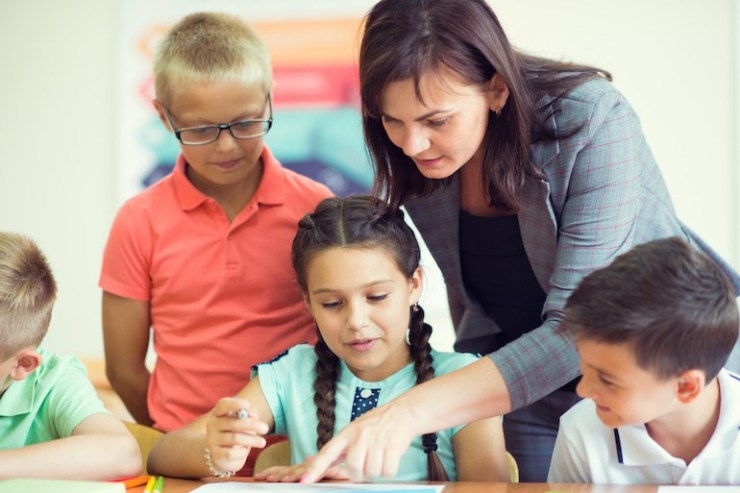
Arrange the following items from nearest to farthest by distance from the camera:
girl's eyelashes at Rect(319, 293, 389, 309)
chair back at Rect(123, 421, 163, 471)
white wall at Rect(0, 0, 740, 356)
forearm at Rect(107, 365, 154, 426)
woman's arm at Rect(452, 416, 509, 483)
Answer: woman's arm at Rect(452, 416, 509, 483) < girl's eyelashes at Rect(319, 293, 389, 309) < chair back at Rect(123, 421, 163, 471) < forearm at Rect(107, 365, 154, 426) < white wall at Rect(0, 0, 740, 356)

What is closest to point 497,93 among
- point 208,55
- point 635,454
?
point 635,454

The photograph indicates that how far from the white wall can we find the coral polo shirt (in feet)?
5.90

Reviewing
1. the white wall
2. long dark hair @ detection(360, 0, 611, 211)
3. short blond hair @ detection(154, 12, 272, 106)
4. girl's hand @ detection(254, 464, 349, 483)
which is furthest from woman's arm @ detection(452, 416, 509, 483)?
the white wall

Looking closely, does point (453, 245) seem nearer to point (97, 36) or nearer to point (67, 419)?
point (67, 419)

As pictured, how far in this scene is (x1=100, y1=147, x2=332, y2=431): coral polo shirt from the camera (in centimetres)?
191

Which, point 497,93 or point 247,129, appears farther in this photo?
point 247,129

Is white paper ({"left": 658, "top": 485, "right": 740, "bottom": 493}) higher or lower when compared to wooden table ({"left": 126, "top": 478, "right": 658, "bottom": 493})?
higher

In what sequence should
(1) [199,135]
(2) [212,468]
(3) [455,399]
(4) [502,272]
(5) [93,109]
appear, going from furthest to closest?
(5) [93,109]
(1) [199,135]
(4) [502,272]
(2) [212,468]
(3) [455,399]

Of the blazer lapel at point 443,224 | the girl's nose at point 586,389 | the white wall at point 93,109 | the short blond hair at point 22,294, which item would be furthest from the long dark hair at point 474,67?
the white wall at point 93,109

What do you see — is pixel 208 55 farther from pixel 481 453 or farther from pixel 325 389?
pixel 481 453

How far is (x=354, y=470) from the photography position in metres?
1.21

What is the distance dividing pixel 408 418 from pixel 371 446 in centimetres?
8

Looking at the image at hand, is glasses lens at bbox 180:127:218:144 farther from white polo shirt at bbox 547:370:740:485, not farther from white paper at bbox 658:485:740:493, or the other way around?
white paper at bbox 658:485:740:493

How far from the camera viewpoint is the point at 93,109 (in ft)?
12.4
